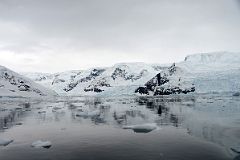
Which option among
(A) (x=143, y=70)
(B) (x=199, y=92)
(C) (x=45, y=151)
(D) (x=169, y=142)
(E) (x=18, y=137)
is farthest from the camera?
(A) (x=143, y=70)

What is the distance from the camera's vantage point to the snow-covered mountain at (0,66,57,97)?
127 m

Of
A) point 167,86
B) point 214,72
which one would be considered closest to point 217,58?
point 167,86

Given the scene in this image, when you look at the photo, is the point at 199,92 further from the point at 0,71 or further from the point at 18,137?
the point at 0,71

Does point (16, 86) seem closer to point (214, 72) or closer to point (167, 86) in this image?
point (167, 86)

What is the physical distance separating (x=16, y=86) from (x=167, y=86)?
67.4m

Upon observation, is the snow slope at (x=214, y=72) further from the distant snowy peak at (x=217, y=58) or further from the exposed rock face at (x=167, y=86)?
the exposed rock face at (x=167, y=86)

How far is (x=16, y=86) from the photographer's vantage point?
446ft

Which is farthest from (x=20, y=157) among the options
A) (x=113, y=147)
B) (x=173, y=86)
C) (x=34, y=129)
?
(x=173, y=86)

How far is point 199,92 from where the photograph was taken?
9181cm

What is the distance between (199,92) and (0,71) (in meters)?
89.3

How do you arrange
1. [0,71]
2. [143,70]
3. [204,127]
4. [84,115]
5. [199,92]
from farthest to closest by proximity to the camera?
[143,70], [0,71], [199,92], [84,115], [204,127]

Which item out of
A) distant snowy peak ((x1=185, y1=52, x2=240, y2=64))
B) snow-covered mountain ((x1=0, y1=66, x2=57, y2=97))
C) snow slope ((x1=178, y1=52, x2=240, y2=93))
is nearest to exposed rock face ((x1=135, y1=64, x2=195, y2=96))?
snow slope ((x1=178, y1=52, x2=240, y2=93))

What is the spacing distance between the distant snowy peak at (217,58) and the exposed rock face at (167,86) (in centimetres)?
1632

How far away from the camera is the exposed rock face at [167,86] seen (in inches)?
4090
